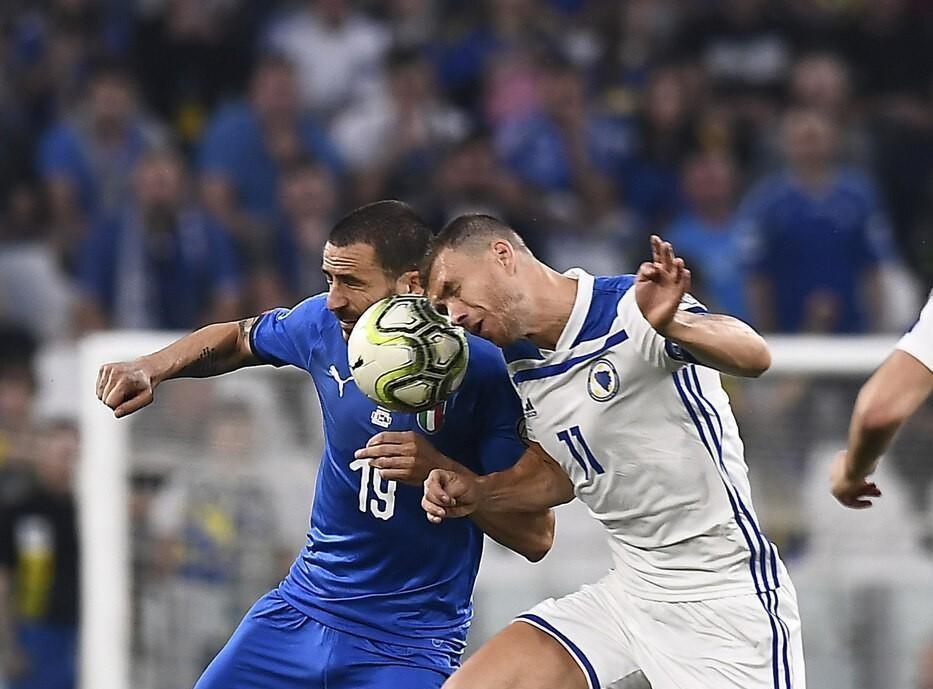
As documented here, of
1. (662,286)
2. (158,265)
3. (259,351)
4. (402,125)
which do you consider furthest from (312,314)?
(402,125)

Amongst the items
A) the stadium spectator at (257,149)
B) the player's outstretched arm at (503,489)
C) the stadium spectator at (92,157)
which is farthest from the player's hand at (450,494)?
the stadium spectator at (92,157)

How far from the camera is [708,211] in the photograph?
1008 centimetres

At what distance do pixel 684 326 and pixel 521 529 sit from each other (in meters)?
0.89

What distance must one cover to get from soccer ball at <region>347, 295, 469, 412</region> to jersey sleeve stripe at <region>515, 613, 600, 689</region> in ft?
2.39

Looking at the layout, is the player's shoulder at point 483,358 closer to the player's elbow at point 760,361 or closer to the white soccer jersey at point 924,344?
the player's elbow at point 760,361

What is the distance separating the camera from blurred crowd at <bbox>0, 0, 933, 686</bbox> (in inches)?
383

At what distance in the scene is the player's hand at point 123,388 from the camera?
4707 millimetres

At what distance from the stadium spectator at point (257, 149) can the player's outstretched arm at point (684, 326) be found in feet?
20.8

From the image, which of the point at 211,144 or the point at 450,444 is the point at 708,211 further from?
the point at 450,444

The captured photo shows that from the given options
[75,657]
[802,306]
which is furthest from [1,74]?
[802,306]

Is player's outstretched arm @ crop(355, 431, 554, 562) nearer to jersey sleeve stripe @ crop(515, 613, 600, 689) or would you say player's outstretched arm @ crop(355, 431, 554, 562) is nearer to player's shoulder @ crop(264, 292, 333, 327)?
jersey sleeve stripe @ crop(515, 613, 600, 689)

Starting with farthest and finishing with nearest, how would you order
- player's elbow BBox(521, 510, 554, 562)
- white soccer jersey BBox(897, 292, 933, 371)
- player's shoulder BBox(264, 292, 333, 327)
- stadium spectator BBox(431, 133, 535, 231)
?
stadium spectator BBox(431, 133, 535, 231) < player's shoulder BBox(264, 292, 333, 327) < player's elbow BBox(521, 510, 554, 562) < white soccer jersey BBox(897, 292, 933, 371)

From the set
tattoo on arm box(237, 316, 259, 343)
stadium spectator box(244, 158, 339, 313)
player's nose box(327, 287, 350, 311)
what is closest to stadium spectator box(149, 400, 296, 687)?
stadium spectator box(244, 158, 339, 313)

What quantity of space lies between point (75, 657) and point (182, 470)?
1447 mm
